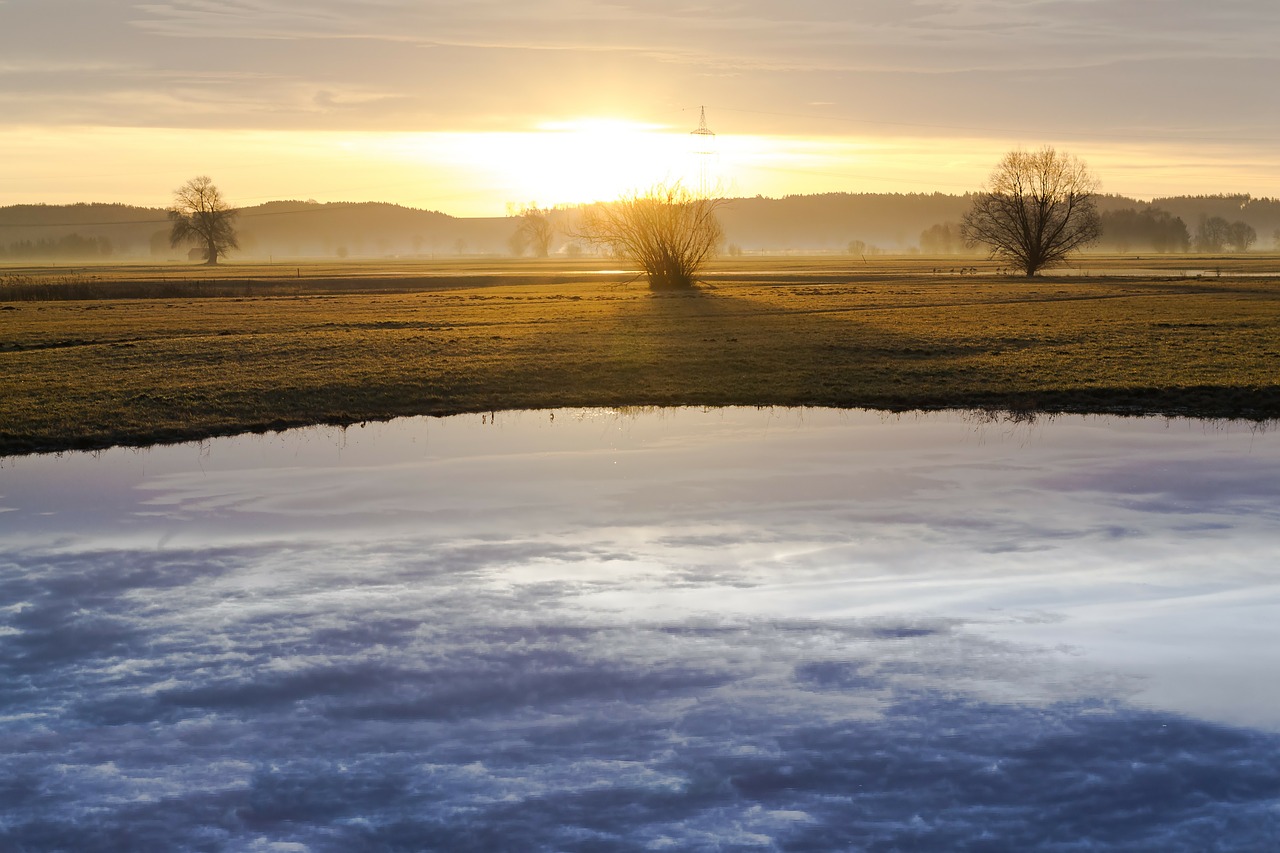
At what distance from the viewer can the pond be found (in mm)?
6648

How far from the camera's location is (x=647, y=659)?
895 cm

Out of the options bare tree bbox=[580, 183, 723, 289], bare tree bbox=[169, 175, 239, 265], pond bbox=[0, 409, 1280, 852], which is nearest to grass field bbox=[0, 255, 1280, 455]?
pond bbox=[0, 409, 1280, 852]

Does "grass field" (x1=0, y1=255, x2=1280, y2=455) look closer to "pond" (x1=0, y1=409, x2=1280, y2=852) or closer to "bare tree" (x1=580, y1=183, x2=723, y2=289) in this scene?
"pond" (x1=0, y1=409, x2=1280, y2=852)

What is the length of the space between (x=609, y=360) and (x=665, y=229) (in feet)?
116

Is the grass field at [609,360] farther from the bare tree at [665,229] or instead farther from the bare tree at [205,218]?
the bare tree at [205,218]

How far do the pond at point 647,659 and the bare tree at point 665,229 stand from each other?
46.7 meters

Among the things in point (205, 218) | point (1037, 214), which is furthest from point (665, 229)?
point (205, 218)

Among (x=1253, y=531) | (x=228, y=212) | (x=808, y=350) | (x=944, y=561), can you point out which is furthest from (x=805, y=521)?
(x=228, y=212)

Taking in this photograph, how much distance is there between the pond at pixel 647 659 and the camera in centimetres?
665

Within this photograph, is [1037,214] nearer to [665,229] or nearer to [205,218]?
[665,229]

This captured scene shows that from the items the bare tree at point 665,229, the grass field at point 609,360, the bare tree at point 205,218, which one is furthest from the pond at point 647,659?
the bare tree at point 205,218

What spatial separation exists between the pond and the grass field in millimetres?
5666

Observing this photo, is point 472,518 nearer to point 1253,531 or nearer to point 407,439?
point 407,439

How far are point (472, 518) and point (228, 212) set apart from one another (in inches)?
6847
